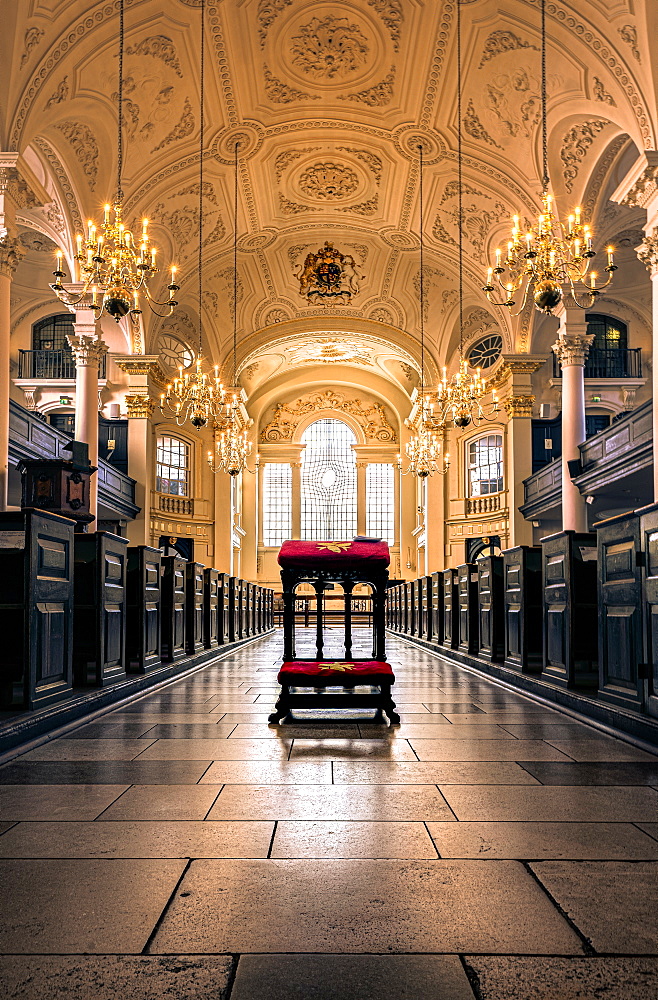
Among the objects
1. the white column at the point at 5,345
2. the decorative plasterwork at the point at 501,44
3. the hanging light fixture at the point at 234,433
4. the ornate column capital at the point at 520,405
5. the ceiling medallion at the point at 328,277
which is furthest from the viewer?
the ceiling medallion at the point at 328,277

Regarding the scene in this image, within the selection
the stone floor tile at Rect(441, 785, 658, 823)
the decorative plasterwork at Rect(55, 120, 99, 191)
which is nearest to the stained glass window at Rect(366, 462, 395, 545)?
the decorative plasterwork at Rect(55, 120, 99, 191)

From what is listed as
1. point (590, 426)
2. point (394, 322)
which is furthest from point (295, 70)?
point (590, 426)

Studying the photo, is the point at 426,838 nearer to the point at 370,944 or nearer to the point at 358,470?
the point at 370,944

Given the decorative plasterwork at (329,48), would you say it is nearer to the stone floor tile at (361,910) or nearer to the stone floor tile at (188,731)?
the stone floor tile at (188,731)

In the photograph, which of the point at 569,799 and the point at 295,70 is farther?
the point at 295,70

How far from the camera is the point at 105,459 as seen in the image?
24.2m

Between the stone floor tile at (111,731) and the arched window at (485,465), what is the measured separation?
20872 mm

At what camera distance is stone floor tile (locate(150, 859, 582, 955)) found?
1958 millimetres

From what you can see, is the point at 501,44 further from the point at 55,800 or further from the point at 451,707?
the point at 55,800

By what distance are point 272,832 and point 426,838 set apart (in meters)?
0.52

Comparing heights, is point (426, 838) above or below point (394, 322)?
below

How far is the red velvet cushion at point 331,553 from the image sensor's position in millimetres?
5738

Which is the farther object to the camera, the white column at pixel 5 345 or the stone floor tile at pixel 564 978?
the white column at pixel 5 345

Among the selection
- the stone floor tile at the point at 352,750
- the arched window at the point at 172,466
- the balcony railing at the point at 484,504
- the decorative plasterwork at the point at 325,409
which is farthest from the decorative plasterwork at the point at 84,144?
the decorative plasterwork at the point at 325,409
